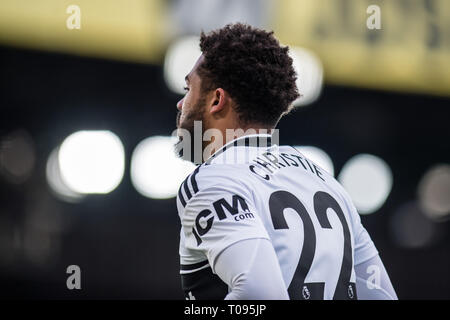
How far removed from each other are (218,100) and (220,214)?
643mm

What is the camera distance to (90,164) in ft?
41.7

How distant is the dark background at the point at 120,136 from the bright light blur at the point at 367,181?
27 cm

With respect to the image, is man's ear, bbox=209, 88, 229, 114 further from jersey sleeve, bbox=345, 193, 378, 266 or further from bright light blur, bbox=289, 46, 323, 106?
bright light blur, bbox=289, 46, 323, 106

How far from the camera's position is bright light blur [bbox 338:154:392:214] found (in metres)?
14.2

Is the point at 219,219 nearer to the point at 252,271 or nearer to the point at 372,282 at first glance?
the point at 252,271

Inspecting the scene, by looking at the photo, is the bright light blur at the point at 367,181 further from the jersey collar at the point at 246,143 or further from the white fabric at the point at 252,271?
the white fabric at the point at 252,271

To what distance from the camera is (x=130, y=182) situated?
41.7 feet

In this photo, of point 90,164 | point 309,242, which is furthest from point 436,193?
point 309,242

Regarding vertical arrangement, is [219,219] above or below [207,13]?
below

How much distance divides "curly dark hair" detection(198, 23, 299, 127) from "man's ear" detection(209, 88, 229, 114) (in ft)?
0.08

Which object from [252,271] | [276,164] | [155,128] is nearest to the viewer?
[252,271]

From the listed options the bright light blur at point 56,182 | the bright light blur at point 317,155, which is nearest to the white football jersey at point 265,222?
the bright light blur at point 56,182

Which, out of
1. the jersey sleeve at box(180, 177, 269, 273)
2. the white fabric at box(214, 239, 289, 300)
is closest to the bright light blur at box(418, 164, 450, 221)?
the jersey sleeve at box(180, 177, 269, 273)

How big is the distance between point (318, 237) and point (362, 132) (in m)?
10.8
